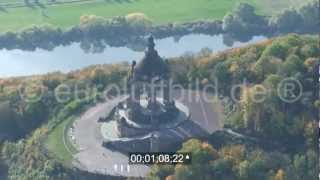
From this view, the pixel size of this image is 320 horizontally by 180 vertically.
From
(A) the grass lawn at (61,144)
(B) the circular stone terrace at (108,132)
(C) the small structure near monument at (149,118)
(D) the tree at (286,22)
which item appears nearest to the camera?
(B) the circular stone terrace at (108,132)

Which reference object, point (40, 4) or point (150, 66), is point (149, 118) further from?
point (40, 4)

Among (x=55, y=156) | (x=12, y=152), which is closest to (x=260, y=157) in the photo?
(x=55, y=156)

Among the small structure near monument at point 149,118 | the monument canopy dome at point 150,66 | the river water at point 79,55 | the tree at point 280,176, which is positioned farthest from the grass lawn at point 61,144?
the river water at point 79,55

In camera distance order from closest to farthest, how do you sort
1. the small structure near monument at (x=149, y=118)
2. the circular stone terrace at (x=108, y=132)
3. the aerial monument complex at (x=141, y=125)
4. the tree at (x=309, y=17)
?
1. the circular stone terrace at (x=108, y=132)
2. the aerial monument complex at (x=141, y=125)
3. the small structure near monument at (x=149, y=118)
4. the tree at (x=309, y=17)

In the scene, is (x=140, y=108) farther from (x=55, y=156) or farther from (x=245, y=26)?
(x=245, y=26)
